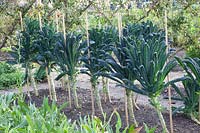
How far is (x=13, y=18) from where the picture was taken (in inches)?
295

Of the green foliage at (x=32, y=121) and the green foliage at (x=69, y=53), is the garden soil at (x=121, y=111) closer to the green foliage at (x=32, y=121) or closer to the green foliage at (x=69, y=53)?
the green foliage at (x=69, y=53)

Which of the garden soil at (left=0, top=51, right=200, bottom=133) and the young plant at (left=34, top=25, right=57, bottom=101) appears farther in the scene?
the young plant at (left=34, top=25, right=57, bottom=101)

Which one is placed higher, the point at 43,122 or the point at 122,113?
the point at 43,122

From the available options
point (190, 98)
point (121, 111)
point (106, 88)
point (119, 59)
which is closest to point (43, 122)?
point (119, 59)

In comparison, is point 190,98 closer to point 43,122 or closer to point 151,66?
point 151,66

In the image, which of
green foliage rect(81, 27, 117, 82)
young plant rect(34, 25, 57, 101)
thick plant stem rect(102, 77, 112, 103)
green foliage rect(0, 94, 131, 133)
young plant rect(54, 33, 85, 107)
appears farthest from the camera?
thick plant stem rect(102, 77, 112, 103)

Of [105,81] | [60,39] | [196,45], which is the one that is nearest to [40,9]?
[60,39]

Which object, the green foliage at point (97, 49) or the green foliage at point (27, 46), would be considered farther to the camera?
the green foliage at point (27, 46)

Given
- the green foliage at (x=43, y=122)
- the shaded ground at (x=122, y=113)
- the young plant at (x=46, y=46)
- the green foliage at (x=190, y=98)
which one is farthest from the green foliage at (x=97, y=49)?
the green foliage at (x=43, y=122)

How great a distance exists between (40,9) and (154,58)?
2.85 meters

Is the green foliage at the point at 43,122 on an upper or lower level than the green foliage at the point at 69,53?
lower

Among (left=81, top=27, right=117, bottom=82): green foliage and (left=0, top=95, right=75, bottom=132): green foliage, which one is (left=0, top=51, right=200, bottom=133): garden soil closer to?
(left=81, top=27, right=117, bottom=82): green foliage

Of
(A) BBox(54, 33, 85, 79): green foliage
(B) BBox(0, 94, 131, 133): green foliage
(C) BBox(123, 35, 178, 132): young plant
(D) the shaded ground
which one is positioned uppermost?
(A) BBox(54, 33, 85, 79): green foliage

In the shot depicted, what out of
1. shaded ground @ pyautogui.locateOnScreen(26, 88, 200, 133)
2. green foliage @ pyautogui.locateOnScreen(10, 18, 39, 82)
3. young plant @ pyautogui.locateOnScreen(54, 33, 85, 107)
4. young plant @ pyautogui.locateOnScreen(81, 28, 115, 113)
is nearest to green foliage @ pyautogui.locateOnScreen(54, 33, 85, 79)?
young plant @ pyautogui.locateOnScreen(54, 33, 85, 107)
